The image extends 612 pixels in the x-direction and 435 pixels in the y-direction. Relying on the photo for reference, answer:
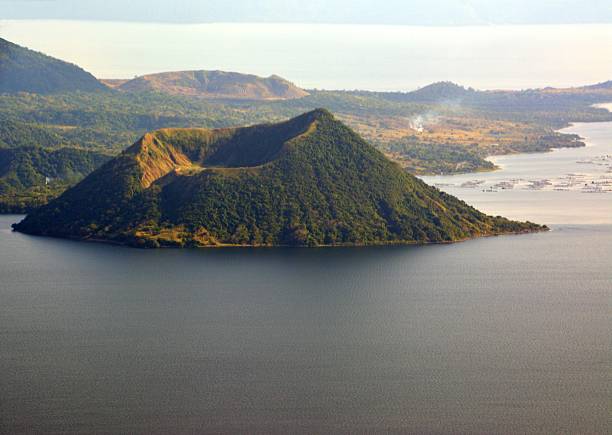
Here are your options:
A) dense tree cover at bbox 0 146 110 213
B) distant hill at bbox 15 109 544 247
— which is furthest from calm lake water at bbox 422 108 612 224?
dense tree cover at bbox 0 146 110 213

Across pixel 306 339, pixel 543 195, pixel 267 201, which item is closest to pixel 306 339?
pixel 306 339

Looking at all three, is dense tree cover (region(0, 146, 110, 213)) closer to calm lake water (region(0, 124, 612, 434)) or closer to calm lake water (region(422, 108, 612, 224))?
calm lake water (region(0, 124, 612, 434))

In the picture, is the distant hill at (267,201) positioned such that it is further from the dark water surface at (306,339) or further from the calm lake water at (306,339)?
the dark water surface at (306,339)

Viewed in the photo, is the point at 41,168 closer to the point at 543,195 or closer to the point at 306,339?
the point at 543,195

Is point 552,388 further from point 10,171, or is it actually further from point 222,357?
point 10,171

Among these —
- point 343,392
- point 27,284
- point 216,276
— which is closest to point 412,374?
point 343,392
